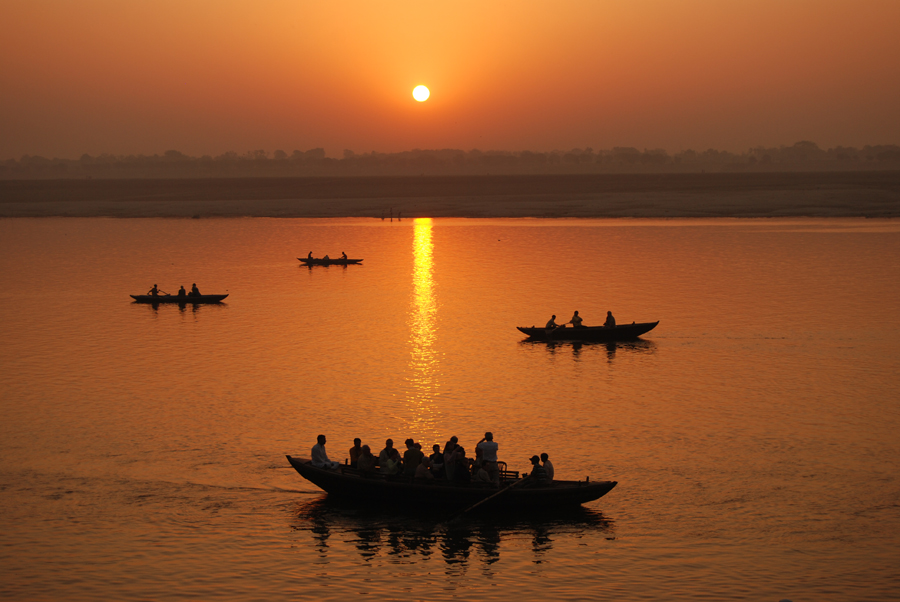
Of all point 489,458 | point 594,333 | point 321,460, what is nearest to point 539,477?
point 489,458

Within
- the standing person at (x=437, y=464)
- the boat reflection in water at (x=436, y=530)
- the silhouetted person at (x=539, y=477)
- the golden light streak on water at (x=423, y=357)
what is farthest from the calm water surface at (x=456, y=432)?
the standing person at (x=437, y=464)

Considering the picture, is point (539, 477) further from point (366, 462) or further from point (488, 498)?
point (366, 462)

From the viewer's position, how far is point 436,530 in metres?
23.1

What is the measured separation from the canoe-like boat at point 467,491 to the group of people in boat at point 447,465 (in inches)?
6.1

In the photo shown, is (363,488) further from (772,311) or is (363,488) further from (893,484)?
(772,311)

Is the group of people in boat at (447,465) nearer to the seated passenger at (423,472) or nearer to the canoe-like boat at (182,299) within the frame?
the seated passenger at (423,472)

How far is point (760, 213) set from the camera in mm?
140500

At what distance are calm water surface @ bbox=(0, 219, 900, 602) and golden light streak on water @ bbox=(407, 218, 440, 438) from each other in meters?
0.21

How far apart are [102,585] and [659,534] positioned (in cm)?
1288

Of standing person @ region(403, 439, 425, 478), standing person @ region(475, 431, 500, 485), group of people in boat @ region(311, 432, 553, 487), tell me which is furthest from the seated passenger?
standing person @ region(475, 431, 500, 485)

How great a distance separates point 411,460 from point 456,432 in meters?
6.74

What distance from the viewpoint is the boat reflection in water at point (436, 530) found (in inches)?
865

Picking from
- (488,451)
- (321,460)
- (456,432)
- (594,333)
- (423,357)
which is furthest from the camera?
(594,333)

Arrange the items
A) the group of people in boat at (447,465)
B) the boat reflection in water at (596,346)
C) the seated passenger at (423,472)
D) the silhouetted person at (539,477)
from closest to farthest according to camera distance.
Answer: the silhouetted person at (539,477) → the group of people in boat at (447,465) → the seated passenger at (423,472) → the boat reflection in water at (596,346)
